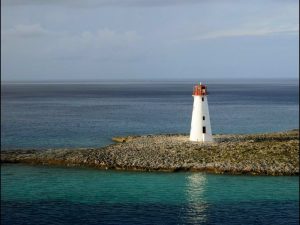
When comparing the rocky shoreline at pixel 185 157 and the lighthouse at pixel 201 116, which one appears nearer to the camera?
the rocky shoreline at pixel 185 157

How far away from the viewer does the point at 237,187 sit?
32.7 metres

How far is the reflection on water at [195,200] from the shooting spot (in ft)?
85.2

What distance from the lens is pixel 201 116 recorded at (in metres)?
44.6

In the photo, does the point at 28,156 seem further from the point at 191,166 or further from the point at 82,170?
the point at 191,166

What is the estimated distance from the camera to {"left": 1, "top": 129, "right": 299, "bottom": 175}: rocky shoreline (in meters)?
37.1

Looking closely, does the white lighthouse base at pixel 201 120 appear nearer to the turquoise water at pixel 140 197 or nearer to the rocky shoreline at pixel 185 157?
the rocky shoreline at pixel 185 157

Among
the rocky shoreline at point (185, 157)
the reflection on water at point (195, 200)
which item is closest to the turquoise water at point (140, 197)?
the reflection on water at point (195, 200)

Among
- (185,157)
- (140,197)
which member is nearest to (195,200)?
(140,197)

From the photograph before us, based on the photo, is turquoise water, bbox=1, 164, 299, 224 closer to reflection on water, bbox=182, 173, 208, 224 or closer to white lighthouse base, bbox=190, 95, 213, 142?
reflection on water, bbox=182, 173, 208, 224

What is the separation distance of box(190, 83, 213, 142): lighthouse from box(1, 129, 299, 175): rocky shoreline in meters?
1.23

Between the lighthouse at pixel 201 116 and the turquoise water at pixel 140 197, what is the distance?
916 cm

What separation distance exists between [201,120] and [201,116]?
0.38 meters

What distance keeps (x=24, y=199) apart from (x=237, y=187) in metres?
14.2

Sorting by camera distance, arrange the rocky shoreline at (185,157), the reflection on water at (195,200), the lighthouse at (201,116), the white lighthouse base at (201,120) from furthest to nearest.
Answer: the white lighthouse base at (201,120)
the lighthouse at (201,116)
the rocky shoreline at (185,157)
the reflection on water at (195,200)
